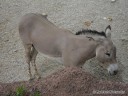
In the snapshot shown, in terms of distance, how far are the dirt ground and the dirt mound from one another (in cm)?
223

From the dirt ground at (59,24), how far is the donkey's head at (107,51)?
933 mm

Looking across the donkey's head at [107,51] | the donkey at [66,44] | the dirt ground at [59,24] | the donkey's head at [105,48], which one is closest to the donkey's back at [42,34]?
the donkey at [66,44]

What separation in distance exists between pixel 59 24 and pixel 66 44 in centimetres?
279

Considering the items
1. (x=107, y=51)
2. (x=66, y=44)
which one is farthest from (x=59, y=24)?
(x=107, y=51)

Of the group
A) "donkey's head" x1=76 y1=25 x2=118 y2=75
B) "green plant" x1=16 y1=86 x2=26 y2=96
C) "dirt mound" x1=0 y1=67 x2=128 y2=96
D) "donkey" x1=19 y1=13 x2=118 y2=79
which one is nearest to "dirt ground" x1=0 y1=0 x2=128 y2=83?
"donkey" x1=19 y1=13 x2=118 y2=79

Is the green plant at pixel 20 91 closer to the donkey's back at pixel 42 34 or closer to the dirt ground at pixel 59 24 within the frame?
the donkey's back at pixel 42 34

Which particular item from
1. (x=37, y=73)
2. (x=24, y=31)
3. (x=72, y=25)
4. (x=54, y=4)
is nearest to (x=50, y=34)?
(x=24, y=31)

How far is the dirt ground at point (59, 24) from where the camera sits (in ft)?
23.7

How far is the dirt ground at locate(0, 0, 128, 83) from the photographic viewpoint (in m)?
7.24

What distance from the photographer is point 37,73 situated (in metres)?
7.04

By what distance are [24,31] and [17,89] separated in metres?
1.97

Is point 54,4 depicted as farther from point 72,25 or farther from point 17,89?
point 17,89

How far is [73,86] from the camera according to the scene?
4.60 metres

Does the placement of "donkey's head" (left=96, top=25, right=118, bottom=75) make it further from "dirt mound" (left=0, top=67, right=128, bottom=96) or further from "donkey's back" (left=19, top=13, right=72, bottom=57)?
"dirt mound" (left=0, top=67, right=128, bottom=96)
